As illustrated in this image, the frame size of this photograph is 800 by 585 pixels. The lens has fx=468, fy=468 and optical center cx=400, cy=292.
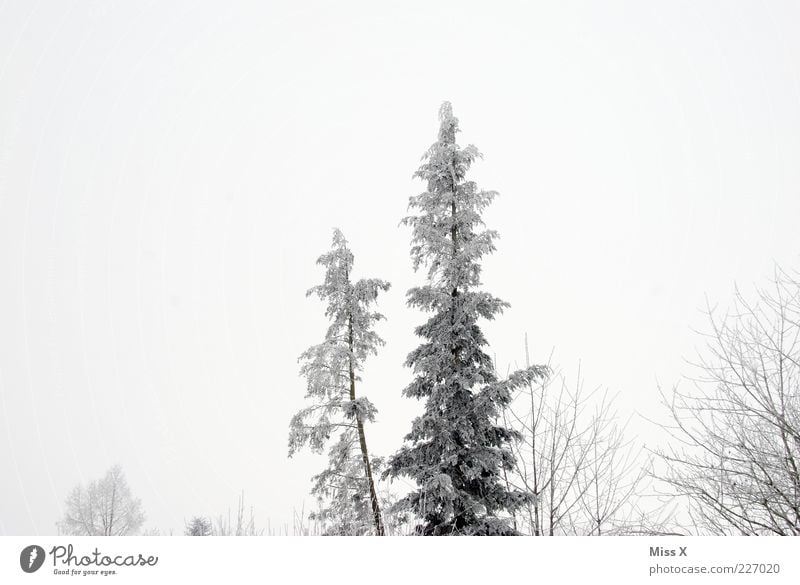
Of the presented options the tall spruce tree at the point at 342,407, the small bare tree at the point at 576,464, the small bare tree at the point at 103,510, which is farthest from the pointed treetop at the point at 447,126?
the small bare tree at the point at 103,510

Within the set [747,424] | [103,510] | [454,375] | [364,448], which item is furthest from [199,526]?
[747,424]

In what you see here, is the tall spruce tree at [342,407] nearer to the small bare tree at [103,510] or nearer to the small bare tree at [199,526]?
the small bare tree at [199,526]

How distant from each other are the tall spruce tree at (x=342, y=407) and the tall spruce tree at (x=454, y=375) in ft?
5.81

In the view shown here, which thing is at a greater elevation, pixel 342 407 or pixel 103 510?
pixel 342 407

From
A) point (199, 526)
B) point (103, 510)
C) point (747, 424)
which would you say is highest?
point (747, 424)

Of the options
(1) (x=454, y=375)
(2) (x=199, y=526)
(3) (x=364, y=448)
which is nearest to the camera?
(1) (x=454, y=375)

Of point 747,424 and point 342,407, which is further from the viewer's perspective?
point 342,407

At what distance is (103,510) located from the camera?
23891 mm

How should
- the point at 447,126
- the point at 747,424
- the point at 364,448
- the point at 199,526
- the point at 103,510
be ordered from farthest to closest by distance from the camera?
the point at 103,510
the point at 199,526
the point at 364,448
the point at 447,126
the point at 747,424

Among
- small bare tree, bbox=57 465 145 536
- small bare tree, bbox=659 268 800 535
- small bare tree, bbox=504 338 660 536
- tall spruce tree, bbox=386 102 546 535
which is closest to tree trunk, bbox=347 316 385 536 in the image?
tall spruce tree, bbox=386 102 546 535

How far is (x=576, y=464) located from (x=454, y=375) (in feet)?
10.8

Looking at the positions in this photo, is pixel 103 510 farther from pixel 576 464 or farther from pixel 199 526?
pixel 576 464
